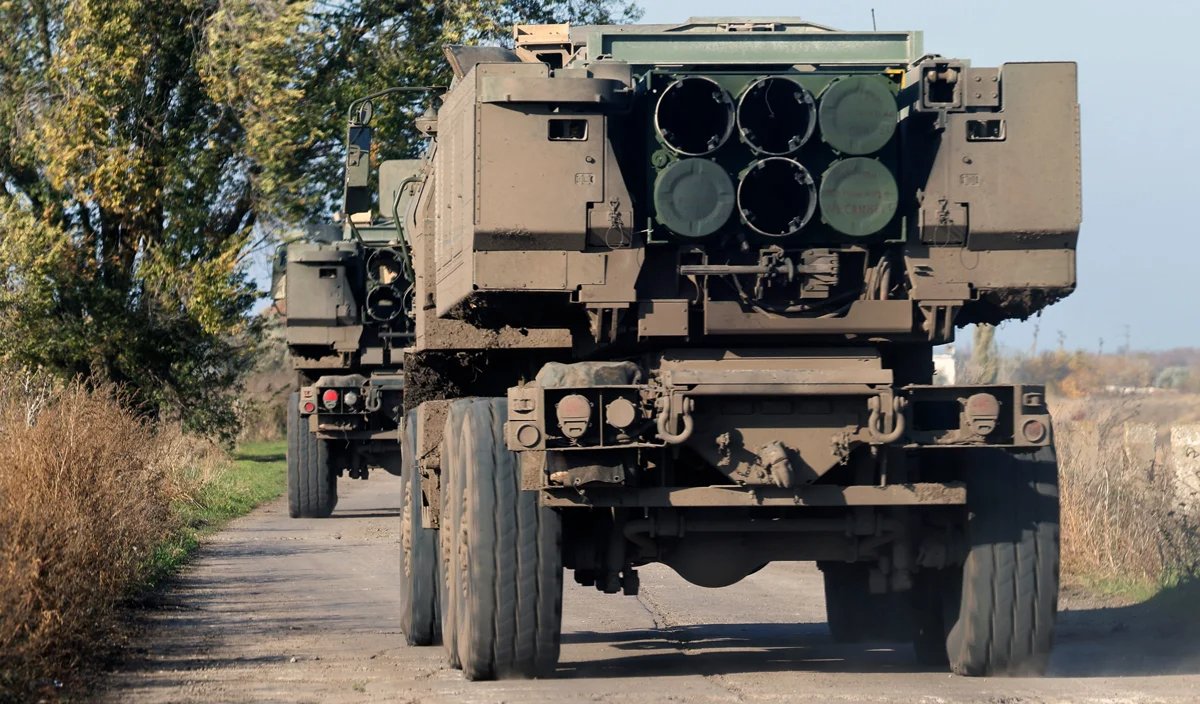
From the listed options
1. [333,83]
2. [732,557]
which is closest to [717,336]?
[732,557]

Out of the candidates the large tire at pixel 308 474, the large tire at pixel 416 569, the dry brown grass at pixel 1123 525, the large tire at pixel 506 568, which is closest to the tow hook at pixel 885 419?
the large tire at pixel 506 568

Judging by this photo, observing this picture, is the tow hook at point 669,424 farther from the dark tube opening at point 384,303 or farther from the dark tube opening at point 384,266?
the dark tube opening at point 384,303

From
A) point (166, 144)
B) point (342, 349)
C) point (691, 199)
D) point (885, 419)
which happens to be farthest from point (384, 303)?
point (885, 419)

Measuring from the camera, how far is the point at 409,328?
19.8 m

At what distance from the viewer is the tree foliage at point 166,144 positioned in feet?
78.9

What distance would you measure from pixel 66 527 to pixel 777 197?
4.22m

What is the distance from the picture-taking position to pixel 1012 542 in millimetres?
8828

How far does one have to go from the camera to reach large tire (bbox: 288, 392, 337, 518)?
69.8 ft

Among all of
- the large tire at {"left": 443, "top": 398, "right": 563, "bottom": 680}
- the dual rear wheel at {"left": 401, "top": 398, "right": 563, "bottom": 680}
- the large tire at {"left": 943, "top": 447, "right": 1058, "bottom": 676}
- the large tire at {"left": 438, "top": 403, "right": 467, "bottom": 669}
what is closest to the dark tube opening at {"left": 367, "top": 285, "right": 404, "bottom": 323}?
the large tire at {"left": 438, "top": 403, "right": 467, "bottom": 669}

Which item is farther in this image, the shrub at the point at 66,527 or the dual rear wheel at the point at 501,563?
the shrub at the point at 66,527

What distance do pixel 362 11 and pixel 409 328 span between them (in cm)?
664

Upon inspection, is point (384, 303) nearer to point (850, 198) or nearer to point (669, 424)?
point (850, 198)

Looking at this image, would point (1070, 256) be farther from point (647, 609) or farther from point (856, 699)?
point (647, 609)

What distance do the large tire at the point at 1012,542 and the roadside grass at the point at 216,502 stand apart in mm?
6559
